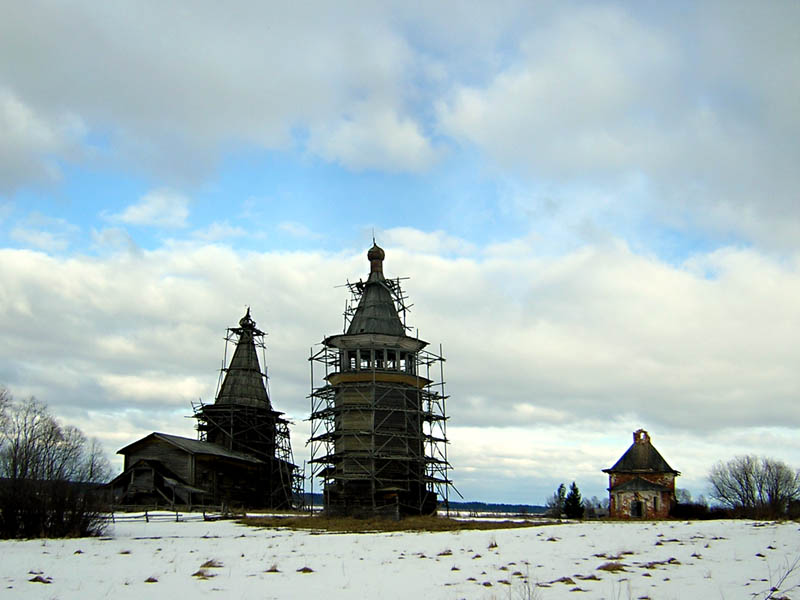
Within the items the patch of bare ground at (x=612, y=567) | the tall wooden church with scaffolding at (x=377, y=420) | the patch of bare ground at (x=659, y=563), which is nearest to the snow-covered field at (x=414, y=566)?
the patch of bare ground at (x=659, y=563)

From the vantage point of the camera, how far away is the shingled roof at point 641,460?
187ft

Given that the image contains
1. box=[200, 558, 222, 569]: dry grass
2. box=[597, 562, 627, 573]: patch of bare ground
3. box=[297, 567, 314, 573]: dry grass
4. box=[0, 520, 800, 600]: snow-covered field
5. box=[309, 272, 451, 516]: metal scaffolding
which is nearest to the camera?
box=[0, 520, 800, 600]: snow-covered field

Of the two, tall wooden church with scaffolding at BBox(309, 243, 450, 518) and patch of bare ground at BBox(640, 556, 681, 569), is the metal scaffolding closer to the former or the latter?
tall wooden church with scaffolding at BBox(309, 243, 450, 518)

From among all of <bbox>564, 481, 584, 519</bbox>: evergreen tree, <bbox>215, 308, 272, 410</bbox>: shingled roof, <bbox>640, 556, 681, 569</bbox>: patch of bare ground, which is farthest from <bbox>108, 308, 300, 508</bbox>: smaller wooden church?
<bbox>640, 556, 681, 569</bbox>: patch of bare ground

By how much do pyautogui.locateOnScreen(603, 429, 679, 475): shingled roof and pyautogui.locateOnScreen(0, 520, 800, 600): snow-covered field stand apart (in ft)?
99.1

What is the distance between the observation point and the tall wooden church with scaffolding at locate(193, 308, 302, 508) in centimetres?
6519

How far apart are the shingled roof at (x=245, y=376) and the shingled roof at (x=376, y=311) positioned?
15.8 meters

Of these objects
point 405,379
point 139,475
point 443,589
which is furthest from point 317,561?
point 139,475

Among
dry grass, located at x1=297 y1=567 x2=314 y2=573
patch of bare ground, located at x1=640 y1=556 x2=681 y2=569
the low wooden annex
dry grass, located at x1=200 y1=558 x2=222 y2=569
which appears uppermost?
the low wooden annex

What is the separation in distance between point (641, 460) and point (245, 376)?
34.0 m

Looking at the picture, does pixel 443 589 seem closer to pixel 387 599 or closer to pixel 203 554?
pixel 387 599

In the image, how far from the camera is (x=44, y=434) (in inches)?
→ 2562

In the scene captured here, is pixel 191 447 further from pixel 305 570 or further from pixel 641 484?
pixel 305 570

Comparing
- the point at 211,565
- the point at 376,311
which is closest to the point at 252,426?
the point at 376,311
